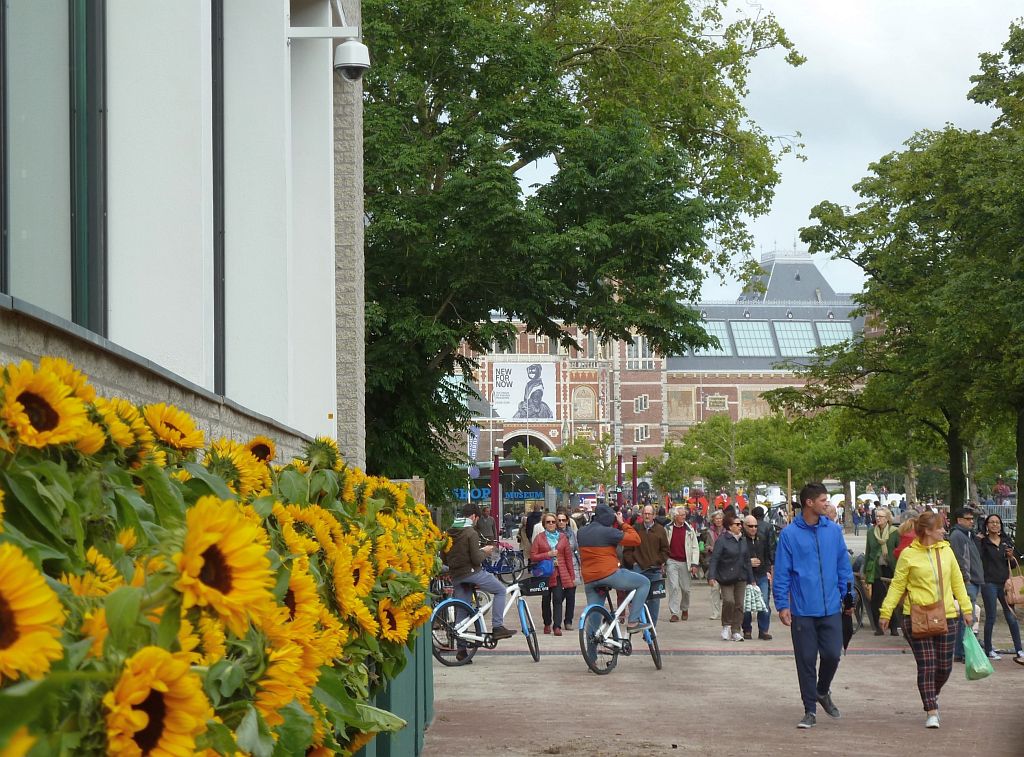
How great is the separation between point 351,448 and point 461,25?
1120 cm

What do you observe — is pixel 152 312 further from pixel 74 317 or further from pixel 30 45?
pixel 30 45

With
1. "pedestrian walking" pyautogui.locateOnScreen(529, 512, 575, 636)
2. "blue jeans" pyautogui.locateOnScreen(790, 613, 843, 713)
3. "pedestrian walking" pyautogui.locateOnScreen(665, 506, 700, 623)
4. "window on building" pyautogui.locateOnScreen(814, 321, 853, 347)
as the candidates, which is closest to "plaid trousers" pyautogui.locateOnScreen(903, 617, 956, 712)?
"blue jeans" pyautogui.locateOnScreen(790, 613, 843, 713)

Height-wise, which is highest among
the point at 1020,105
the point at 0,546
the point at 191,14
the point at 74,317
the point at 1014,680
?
the point at 1020,105

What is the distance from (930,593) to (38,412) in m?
9.98

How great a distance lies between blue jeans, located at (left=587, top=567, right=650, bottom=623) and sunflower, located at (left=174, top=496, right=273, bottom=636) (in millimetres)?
14069

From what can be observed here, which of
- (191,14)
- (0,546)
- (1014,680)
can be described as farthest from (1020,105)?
(0,546)

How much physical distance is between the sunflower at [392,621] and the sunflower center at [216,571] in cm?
253

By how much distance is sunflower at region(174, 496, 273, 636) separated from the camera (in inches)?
61.4

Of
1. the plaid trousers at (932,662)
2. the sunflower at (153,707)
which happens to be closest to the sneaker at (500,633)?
the plaid trousers at (932,662)

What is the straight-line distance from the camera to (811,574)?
11.2m

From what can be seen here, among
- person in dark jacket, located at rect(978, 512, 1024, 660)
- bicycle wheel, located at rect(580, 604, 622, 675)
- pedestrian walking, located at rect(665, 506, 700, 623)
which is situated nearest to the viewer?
bicycle wheel, located at rect(580, 604, 622, 675)

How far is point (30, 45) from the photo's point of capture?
4789mm

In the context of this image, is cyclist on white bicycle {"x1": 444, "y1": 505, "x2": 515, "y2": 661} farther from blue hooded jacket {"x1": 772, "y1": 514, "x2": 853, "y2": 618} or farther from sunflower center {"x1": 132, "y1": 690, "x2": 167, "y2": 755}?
sunflower center {"x1": 132, "y1": 690, "x2": 167, "y2": 755}

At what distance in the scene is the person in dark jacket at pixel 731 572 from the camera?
18.6 metres
